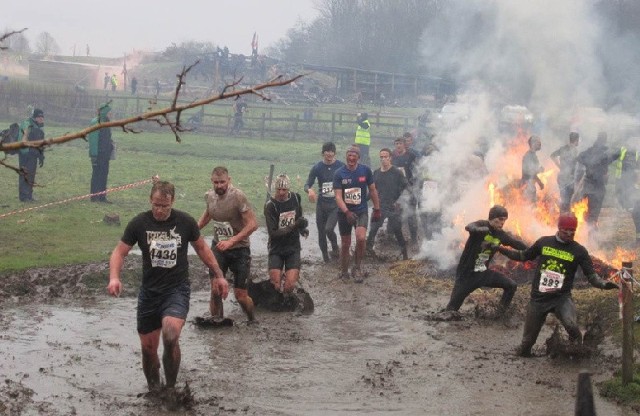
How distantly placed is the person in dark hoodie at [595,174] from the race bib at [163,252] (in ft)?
40.5

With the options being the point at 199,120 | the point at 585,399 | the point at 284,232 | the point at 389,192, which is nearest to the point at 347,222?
the point at 389,192

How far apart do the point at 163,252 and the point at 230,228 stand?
281 cm

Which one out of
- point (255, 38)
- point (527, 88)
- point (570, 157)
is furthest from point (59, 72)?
point (570, 157)

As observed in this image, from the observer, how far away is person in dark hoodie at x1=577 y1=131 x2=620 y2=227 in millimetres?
18672

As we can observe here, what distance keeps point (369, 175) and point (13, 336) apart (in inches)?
254

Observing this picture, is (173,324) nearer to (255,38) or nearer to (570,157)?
(570,157)

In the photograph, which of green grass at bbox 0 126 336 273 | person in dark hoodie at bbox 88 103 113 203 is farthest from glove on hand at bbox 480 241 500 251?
person in dark hoodie at bbox 88 103 113 203

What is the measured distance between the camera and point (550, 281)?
31.9 ft

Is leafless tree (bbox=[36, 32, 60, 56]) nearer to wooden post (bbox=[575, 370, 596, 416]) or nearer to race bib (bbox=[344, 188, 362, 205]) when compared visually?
race bib (bbox=[344, 188, 362, 205])

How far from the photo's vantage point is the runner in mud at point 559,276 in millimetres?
9594

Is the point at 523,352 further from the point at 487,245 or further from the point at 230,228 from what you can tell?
the point at 230,228

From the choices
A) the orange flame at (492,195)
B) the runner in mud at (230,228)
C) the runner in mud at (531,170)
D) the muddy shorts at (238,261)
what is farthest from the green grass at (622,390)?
the runner in mud at (531,170)

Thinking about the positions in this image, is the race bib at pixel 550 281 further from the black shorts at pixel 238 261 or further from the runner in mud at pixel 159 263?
the runner in mud at pixel 159 263

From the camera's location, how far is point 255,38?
62062mm
